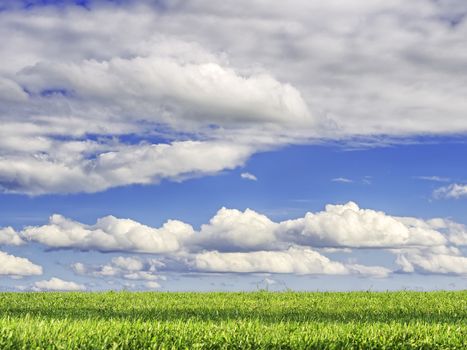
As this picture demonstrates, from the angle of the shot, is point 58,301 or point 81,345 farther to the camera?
point 58,301

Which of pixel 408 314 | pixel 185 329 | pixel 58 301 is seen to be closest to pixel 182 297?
pixel 58 301

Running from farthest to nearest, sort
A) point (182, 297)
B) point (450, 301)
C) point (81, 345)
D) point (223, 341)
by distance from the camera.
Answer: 1. point (182, 297)
2. point (450, 301)
3. point (223, 341)
4. point (81, 345)

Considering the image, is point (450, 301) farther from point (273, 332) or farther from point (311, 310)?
point (273, 332)

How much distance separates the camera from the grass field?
36.1ft

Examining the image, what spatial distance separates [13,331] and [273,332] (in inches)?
176

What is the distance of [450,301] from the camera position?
22375 millimetres

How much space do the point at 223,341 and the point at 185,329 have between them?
95cm

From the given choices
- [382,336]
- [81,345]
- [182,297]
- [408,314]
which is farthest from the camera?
[182,297]

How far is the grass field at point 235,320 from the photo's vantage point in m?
Result: 11.0

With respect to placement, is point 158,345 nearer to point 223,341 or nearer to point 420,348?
point 223,341

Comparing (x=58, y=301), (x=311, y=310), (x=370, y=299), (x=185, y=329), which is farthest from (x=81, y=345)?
(x=370, y=299)

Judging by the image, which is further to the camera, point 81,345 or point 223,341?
point 223,341

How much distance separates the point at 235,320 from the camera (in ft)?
47.7

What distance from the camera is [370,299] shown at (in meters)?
23.1
